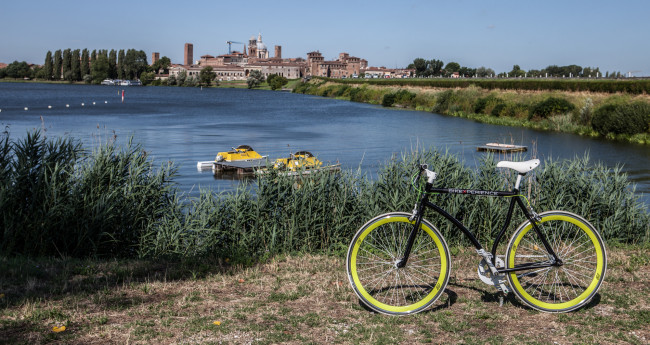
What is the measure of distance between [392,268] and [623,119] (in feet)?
141

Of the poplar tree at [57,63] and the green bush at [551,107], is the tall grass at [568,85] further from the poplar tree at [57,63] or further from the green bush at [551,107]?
the poplar tree at [57,63]

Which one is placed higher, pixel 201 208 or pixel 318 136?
pixel 201 208

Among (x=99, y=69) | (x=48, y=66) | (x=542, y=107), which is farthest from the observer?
(x=48, y=66)

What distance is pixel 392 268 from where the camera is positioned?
206 inches

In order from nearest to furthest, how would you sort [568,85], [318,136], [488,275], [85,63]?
[488,275] < [318,136] < [568,85] < [85,63]

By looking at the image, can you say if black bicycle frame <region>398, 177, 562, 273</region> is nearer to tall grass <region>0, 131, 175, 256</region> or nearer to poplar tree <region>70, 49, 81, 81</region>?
tall grass <region>0, 131, 175, 256</region>

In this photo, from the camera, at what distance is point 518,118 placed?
184 ft

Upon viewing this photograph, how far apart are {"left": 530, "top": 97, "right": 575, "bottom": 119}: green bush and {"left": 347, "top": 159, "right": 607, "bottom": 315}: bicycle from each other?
50.0 m

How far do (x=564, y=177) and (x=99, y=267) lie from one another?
302 inches

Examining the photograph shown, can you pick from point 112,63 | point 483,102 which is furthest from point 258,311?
point 112,63

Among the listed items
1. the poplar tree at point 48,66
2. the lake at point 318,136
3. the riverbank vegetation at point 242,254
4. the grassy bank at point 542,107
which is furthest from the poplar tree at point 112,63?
the riverbank vegetation at point 242,254

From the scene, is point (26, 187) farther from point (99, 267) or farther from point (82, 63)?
point (82, 63)

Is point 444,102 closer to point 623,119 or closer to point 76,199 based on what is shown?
point 623,119

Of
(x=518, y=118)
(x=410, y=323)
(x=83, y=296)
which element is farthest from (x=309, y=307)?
(x=518, y=118)
